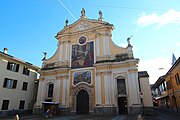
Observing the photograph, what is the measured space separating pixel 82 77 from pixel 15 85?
35.3ft

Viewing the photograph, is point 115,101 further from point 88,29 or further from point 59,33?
point 59,33

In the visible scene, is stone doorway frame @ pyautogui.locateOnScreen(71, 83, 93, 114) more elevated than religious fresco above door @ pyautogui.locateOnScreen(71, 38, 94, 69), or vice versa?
religious fresco above door @ pyautogui.locateOnScreen(71, 38, 94, 69)

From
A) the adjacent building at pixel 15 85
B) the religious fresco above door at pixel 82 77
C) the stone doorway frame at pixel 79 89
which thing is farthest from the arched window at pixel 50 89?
the religious fresco above door at pixel 82 77

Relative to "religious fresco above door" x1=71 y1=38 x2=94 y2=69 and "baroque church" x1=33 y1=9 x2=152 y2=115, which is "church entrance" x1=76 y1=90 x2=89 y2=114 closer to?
"baroque church" x1=33 y1=9 x2=152 y2=115

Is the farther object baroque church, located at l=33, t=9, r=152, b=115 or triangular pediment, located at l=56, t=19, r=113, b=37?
triangular pediment, located at l=56, t=19, r=113, b=37

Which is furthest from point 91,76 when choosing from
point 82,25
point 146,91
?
point 82,25

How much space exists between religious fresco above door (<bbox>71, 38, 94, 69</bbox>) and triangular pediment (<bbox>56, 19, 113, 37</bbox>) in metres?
2.60

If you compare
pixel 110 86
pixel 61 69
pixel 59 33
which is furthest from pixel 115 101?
pixel 59 33

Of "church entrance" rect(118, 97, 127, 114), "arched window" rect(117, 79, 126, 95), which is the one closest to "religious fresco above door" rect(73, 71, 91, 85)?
"arched window" rect(117, 79, 126, 95)

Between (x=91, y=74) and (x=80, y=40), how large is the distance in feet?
22.2

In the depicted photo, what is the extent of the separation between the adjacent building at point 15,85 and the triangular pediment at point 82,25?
30.7ft

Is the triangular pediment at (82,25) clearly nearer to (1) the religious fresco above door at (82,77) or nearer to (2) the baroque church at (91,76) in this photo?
(2) the baroque church at (91,76)

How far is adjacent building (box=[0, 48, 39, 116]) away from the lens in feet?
65.8

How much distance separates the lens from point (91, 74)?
70.9 feet
